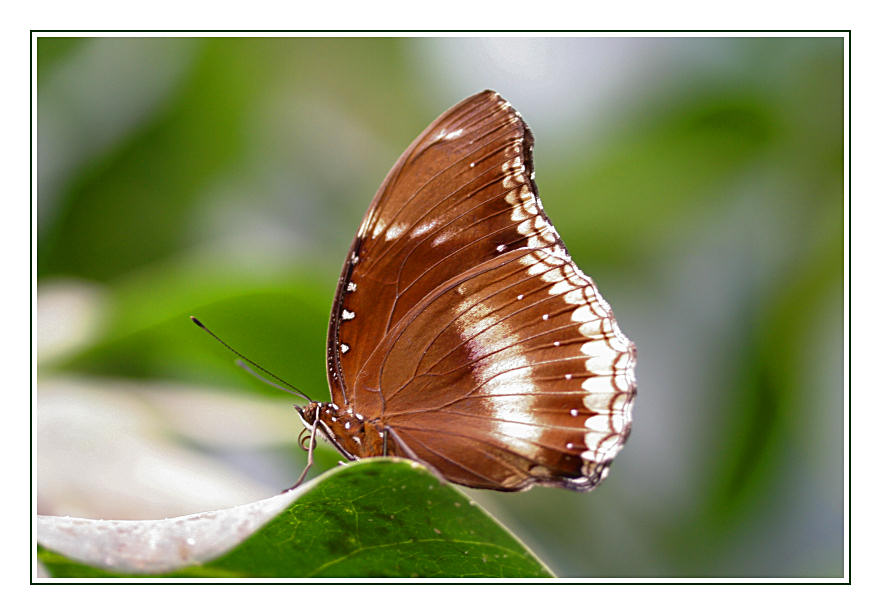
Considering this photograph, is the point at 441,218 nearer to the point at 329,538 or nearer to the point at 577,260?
the point at 329,538

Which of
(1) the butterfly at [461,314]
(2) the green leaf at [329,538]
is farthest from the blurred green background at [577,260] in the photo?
(2) the green leaf at [329,538]

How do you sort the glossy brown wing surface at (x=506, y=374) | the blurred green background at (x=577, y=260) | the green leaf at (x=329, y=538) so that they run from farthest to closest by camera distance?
the blurred green background at (x=577, y=260), the glossy brown wing surface at (x=506, y=374), the green leaf at (x=329, y=538)

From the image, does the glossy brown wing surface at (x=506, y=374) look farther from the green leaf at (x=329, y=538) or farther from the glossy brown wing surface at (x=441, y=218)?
the green leaf at (x=329, y=538)

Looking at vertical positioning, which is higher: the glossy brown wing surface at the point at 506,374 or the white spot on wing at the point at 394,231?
the white spot on wing at the point at 394,231

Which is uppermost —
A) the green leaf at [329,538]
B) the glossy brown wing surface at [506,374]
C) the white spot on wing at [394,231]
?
the white spot on wing at [394,231]

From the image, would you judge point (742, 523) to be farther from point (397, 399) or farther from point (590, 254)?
point (397, 399)

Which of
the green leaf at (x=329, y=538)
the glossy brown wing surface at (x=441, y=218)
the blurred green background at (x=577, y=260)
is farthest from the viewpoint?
the blurred green background at (x=577, y=260)
